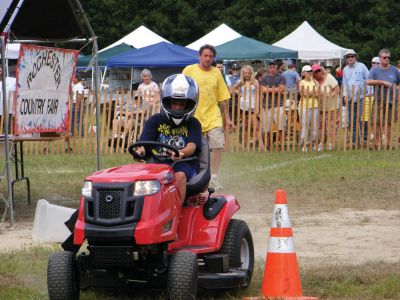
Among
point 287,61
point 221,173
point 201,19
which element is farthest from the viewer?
point 201,19

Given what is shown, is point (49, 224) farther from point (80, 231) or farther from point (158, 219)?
point (158, 219)

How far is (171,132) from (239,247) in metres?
1.06

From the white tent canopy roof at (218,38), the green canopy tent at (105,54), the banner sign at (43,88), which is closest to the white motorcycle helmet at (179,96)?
the banner sign at (43,88)

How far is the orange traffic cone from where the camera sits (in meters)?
6.64

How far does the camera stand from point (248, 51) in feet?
103

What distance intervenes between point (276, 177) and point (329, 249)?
5.90 metres

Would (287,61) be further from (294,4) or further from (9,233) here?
(9,233)

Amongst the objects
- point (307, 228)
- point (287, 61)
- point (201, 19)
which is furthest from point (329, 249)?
point (201, 19)

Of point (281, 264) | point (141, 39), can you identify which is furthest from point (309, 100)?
point (141, 39)

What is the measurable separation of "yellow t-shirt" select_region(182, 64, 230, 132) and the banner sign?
1.57 meters

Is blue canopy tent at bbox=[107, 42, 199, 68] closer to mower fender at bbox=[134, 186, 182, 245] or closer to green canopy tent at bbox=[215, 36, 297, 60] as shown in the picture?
green canopy tent at bbox=[215, 36, 297, 60]

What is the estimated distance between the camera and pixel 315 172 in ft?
50.2

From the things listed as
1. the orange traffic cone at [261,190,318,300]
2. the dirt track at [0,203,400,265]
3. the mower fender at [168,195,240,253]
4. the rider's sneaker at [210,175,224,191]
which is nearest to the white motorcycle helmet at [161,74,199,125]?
the mower fender at [168,195,240,253]

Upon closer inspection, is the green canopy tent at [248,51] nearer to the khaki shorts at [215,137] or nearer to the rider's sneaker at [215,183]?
the rider's sneaker at [215,183]
